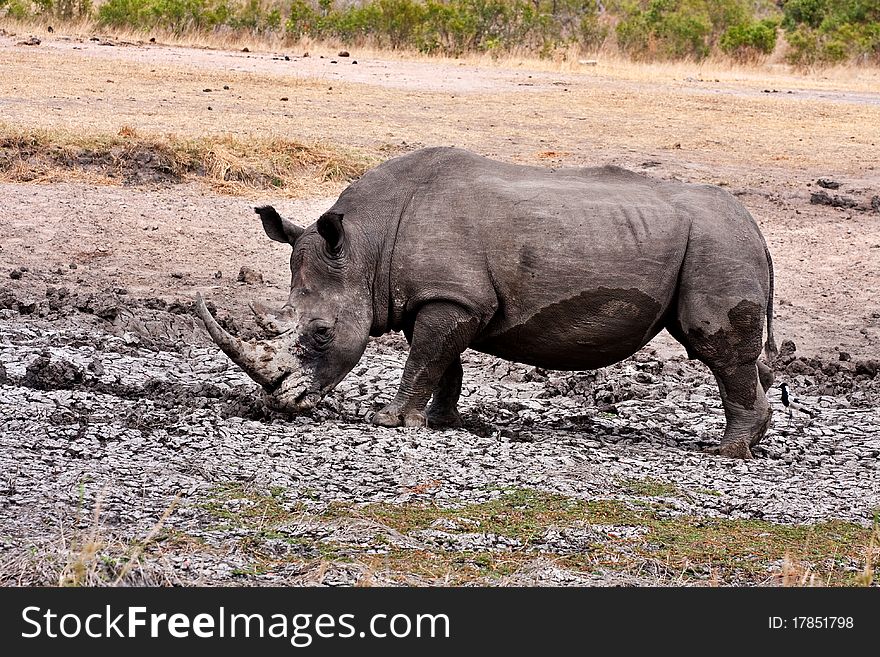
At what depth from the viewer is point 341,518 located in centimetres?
609

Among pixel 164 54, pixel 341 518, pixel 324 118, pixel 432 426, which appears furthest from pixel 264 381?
pixel 164 54

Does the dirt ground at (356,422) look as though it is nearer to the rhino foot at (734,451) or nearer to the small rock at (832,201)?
the small rock at (832,201)

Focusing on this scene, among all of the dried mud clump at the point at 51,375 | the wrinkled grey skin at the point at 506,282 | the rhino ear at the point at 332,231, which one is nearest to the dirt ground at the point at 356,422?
the dried mud clump at the point at 51,375

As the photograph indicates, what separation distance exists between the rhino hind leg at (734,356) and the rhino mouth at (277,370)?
2.20 metres

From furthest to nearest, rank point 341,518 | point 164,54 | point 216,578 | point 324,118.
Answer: point 164,54 < point 324,118 < point 341,518 < point 216,578

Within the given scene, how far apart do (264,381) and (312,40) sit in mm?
24027

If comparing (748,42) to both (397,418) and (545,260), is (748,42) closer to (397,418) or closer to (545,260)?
(545,260)

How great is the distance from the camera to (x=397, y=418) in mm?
7984

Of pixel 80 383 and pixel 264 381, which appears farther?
pixel 80 383

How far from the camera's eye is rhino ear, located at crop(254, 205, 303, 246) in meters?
8.03

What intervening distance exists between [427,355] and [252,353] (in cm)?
100

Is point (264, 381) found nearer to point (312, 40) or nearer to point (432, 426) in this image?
point (432, 426)

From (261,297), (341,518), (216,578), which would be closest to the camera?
(216,578)

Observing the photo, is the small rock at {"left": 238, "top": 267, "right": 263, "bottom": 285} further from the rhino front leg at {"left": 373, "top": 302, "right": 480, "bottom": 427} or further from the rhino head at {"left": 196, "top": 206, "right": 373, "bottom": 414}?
the rhino front leg at {"left": 373, "top": 302, "right": 480, "bottom": 427}
